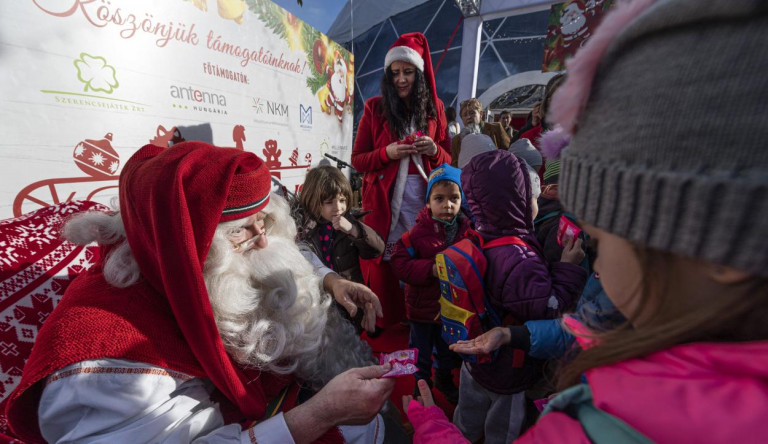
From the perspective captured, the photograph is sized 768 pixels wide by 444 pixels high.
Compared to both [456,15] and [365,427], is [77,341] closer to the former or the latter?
[365,427]

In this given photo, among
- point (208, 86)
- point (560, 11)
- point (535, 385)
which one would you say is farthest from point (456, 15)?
point (535, 385)

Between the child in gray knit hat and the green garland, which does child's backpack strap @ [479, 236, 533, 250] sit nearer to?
the child in gray knit hat

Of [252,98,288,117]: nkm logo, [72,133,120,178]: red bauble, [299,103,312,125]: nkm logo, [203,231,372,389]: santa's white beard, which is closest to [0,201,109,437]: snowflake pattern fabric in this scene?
[203,231,372,389]: santa's white beard

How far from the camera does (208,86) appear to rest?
2.59 metres

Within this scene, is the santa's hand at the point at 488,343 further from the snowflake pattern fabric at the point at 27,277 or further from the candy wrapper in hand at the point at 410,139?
the candy wrapper in hand at the point at 410,139

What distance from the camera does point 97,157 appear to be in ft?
6.27

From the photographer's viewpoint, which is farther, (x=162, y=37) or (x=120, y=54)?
(x=162, y=37)

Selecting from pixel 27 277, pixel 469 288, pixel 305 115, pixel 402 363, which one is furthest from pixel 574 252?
pixel 305 115

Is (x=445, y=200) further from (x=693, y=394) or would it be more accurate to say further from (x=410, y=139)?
(x=693, y=394)

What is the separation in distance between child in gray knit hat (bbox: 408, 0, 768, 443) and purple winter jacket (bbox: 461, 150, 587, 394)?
80 cm

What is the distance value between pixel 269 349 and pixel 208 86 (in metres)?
2.43

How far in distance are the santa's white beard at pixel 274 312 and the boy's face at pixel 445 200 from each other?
3.14 feet

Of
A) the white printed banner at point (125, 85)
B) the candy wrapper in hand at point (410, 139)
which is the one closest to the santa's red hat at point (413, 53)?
the candy wrapper in hand at point (410, 139)

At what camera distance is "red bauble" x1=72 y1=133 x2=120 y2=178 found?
1.83 m
